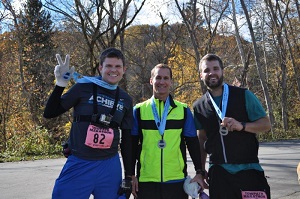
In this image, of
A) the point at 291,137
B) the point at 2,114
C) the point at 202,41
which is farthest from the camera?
the point at 202,41

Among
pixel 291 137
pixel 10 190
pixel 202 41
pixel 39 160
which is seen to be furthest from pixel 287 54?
pixel 10 190

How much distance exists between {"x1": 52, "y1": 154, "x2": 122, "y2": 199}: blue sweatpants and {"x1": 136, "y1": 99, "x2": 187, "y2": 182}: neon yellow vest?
0.51m

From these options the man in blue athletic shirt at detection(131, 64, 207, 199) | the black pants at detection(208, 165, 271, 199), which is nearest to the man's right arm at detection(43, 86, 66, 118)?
the man in blue athletic shirt at detection(131, 64, 207, 199)

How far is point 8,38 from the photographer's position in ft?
73.8

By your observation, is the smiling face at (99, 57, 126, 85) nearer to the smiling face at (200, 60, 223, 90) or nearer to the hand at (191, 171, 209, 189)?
the smiling face at (200, 60, 223, 90)

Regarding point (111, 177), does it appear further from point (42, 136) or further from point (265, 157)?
point (42, 136)

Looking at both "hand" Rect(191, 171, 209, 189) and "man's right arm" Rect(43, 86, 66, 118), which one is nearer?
"man's right arm" Rect(43, 86, 66, 118)

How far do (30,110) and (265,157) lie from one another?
1490cm

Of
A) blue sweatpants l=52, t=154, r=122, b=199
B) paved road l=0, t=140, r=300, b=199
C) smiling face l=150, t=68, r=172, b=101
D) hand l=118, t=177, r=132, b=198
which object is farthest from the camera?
paved road l=0, t=140, r=300, b=199

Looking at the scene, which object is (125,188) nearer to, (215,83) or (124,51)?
(215,83)

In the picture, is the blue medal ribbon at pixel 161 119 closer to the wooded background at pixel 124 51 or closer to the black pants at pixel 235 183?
the black pants at pixel 235 183

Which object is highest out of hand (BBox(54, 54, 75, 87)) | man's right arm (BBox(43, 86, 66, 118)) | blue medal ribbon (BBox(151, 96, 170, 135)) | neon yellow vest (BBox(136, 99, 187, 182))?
hand (BBox(54, 54, 75, 87))

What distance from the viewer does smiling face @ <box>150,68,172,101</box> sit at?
13.1ft

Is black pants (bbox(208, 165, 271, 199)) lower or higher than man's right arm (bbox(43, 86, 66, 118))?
lower
